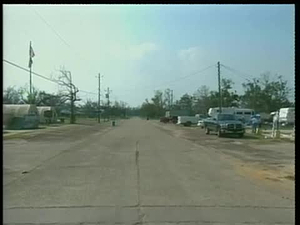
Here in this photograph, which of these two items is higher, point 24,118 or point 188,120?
point 24,118

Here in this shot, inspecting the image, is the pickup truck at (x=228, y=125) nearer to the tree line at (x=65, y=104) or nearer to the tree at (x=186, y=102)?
the tree line at (x=65, y=104)

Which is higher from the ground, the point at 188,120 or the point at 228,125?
the point at 228,125

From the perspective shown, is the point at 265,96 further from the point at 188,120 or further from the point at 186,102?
the point at 186,102

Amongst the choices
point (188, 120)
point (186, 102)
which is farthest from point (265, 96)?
point (186, 102)

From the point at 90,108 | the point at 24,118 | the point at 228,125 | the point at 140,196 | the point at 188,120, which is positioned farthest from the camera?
the point at 90,108

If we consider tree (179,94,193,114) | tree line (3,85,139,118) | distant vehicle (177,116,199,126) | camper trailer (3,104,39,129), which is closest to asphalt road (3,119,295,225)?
tree line (3,85,139,118)

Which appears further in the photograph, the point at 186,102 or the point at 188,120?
the point at 186,102

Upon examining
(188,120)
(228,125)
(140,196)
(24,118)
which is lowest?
(140,196)

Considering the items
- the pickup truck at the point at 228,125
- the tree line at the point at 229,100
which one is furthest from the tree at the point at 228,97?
the pickup truck at the point at 228,125

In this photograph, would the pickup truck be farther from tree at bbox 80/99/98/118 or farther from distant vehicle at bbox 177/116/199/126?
tree at bbox 80/99/98/118

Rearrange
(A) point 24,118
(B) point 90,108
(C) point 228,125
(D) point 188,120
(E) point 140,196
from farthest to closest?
1. (B) point 90,108
2. (D) point 188,120
3. (A) point 24,118
4. (C) point 228,125
5. (E) point 140,196

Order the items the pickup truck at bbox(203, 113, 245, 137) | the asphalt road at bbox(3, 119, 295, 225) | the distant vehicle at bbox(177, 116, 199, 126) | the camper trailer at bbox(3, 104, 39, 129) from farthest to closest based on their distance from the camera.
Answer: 1. the distant vehicle at bbox(177, 116, 199, 126)
2. the camper trailer at bbox(3, 104, 39, 129)
3. the pickup truck at bbox(203, 113, 245, 137)
4. the asphalt road at bbox(3, 119, 295, 225)

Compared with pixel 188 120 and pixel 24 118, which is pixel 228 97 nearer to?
pixel 188 120

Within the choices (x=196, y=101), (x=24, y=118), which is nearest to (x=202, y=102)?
(x=196, y=101)
